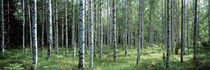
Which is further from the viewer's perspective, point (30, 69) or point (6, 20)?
point (6, 20)

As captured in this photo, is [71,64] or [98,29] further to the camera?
[98,29]

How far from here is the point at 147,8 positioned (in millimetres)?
32500

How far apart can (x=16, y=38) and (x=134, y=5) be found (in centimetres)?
2269

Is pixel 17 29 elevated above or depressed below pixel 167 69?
above

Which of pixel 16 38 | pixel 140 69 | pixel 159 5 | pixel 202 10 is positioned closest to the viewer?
pixel 140 69

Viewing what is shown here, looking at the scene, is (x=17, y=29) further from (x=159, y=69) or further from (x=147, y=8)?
(x=147, y=8)

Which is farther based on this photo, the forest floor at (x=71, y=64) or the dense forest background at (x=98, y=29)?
the dense forest background at (x=98, y=29)

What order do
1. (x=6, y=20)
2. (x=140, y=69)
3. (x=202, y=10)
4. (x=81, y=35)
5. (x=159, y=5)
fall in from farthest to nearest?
(x=159, y=5), (x=202, y=10), (x=6, y=20), (x=140, y=69), (x=81, y=35)

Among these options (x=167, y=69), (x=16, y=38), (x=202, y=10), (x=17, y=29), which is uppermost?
(x=202, y=10)

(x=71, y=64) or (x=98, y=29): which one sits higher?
(x=98, y=29)

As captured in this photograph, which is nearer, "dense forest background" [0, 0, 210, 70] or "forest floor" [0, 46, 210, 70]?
"forest floor" [0, 46, 210, 70]

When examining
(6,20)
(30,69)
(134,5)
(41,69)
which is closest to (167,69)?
(41,69)

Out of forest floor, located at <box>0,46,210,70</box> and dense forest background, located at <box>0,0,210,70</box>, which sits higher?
dense forest background, located at <box>0,0,210,70</box>

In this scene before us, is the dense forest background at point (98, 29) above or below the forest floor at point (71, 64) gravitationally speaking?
above
